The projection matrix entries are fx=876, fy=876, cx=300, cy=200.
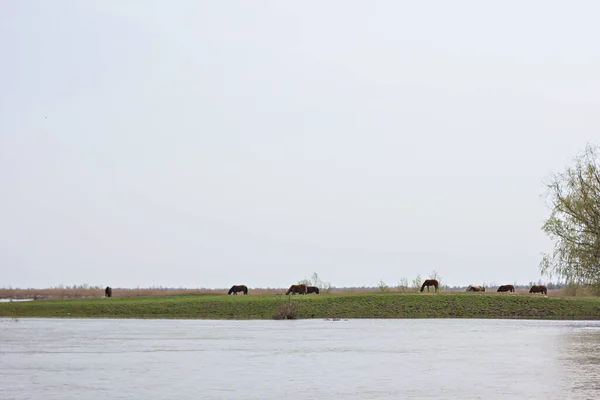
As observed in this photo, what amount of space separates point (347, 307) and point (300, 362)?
104 ft

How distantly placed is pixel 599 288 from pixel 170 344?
29.2 meters

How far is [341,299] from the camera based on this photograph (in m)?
62.7

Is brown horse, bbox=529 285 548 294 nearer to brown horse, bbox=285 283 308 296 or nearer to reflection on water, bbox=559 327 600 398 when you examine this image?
brown horse, bbox=285 283 308 296

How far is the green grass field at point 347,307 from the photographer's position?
60.0 metres

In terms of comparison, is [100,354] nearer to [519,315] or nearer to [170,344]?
[170,344]

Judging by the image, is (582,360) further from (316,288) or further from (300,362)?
(316,288)

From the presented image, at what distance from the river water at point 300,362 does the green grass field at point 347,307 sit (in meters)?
11.6

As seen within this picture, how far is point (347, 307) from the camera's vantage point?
60812mm

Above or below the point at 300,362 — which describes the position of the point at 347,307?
above

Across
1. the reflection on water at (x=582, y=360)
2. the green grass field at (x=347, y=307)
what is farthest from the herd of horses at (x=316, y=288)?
the reflection on water at (x=582, y=360)

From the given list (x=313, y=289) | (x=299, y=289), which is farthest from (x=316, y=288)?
(x=299, y=289)

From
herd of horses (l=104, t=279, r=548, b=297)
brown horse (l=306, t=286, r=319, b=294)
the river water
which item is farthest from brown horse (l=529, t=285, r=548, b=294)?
the river water

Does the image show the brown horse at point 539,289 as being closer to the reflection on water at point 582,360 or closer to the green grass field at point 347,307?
the green grass field at point 347,307

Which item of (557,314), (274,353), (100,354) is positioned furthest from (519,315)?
(100,354)
